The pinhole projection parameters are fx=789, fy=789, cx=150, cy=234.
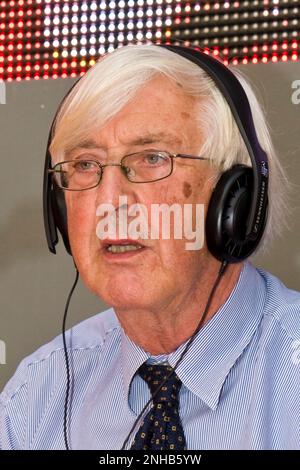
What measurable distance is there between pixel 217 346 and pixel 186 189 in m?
0.21

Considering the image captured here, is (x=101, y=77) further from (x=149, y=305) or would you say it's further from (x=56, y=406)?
(x=56, y=406)

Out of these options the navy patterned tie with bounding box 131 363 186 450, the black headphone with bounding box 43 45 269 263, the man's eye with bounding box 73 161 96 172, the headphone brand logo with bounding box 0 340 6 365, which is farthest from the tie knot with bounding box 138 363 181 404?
the headphone brand logo with bounding box 0 340 6 365

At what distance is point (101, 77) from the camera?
1012 mm

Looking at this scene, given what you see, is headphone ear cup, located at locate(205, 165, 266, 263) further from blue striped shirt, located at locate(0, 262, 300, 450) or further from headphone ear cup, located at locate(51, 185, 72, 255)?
headphone ear cup, located at locate(51, 185, 72, 255)

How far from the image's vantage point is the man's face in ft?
3.20

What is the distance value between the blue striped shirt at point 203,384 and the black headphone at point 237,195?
3.6 inches

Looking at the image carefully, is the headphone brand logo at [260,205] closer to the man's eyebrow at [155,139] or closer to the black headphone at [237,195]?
the black headphone at [237,195]

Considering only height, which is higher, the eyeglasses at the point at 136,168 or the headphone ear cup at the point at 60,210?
the eyeglasses at the point at 136,168

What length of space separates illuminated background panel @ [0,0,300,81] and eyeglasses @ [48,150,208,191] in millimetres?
611

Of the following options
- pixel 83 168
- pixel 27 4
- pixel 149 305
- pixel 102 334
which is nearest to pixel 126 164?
pixel 83 168

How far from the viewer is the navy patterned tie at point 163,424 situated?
0.95 meters

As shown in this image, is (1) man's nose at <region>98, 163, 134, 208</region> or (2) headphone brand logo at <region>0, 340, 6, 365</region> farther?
(2) headphone brand logo at <region>0, 340, 6, 365</region>

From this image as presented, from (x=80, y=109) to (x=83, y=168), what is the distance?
78 mm

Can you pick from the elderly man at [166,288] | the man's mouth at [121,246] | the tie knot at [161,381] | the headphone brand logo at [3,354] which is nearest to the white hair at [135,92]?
the elderly man at [166,288]
